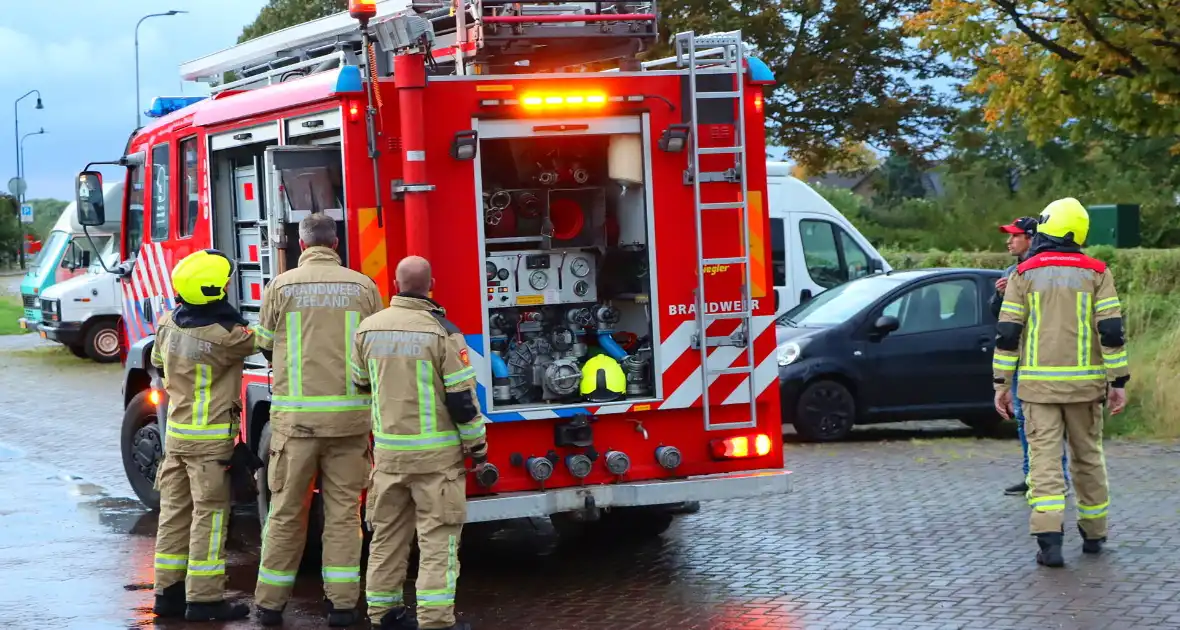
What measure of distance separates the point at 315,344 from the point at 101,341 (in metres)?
17.6

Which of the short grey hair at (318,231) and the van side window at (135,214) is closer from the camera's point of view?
the short grey hair at (318,231)

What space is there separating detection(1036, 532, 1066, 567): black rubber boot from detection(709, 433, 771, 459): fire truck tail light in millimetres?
1495

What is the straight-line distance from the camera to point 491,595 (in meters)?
7.64

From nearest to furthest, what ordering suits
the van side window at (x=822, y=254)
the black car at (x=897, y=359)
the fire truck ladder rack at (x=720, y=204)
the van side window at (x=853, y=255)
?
the fire truck ladder rack at (x=720, y=204), the black car at (x=897, y=359), the van side window at (x=822, y=254), the van side window at (x=853, y=255)

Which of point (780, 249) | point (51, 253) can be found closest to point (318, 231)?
point (780, 249)

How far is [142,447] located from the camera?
10188 mm

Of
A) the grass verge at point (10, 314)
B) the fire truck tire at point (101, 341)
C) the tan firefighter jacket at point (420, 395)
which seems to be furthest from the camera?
the grass verge at point (10, 314)

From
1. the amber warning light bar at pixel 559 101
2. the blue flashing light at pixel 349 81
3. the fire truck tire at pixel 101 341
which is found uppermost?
the blue flashing light at pixel 349 81

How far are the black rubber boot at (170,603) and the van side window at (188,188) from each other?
264 centimetres

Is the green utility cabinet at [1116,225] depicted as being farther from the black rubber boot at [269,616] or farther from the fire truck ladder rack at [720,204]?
the black rubber boot at [269,616]

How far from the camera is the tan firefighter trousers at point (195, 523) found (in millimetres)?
7223

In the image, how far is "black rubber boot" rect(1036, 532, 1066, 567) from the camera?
777 cm

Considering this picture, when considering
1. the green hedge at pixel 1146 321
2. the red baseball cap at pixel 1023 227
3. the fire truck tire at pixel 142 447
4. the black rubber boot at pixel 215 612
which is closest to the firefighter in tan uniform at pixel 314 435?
the black rubber boot at pixel 215 612

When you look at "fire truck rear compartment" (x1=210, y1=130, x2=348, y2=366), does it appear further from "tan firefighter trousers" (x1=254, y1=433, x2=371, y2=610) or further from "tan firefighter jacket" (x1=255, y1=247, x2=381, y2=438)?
"tan firefighter trousers" (x1=254, y1=433, x2=371, y2=610)
